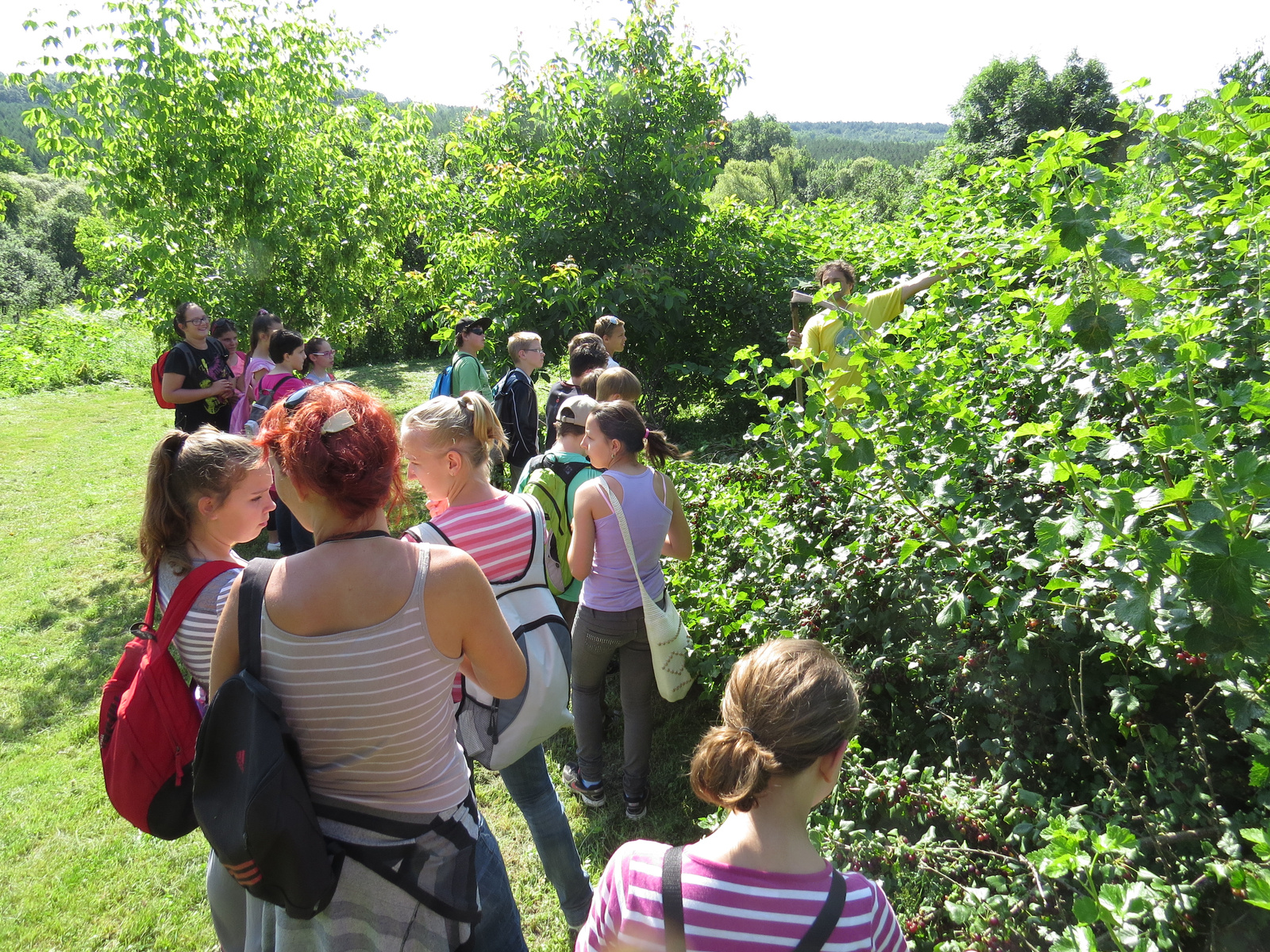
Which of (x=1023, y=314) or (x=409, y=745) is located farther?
(x=1023, y=314)

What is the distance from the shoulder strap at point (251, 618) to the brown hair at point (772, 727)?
2.96ft

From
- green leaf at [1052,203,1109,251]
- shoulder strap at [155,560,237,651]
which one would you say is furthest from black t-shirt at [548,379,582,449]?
green leaf at [1052,203,1109,251]

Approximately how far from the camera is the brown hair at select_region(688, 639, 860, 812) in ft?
4.17

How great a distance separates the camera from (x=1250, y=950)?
1580 mm

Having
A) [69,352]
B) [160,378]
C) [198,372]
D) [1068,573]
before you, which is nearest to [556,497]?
[1068,573]

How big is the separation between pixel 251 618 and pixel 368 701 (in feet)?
0.95

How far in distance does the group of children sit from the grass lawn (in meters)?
0.66

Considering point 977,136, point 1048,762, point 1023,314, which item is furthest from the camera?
point 977,136

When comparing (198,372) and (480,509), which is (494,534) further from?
(198,372)

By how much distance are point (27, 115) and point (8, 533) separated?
12.6ft

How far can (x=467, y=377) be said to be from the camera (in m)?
5.27

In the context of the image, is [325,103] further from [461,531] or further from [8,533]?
[461,531]

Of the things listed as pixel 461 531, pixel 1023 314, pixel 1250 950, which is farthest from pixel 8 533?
pixel 1250 950

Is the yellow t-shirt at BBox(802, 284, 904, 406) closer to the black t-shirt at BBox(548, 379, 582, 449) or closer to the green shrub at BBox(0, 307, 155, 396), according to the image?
the black t-shirt at BBox(548, 379, 582, 449)
